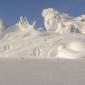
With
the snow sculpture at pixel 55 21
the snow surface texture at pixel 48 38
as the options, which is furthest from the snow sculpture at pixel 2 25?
the snow sculpture at pixel 55 21

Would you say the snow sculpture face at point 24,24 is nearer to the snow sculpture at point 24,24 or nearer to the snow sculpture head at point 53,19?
the snow sculpture at point 24,24

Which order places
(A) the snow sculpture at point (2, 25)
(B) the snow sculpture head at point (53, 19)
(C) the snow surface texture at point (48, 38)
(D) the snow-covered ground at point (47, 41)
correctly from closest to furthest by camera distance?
1. (D) the snow-covered ground at point (47, 41)
2. (C) the snow surface texture at point (48, 38)
3. (B) the snow sculpture head at point (53, 19)
4. (A) the snow sculpture at point (2, 25)

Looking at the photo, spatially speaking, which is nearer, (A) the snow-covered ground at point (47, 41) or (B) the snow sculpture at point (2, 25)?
(A) the snow-covered ground at point (47, 41)

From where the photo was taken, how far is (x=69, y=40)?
52.4 feet

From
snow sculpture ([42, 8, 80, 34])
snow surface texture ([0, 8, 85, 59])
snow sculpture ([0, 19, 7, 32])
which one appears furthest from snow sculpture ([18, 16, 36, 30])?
snow sculpture ([0, 19, 7, 32])

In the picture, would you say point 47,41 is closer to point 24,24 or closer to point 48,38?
point 48,38

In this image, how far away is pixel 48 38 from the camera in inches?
704

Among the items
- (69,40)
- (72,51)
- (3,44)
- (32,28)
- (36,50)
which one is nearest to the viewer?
(72,51)

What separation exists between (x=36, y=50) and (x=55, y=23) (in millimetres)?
4277

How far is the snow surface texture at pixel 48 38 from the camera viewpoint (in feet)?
51.0

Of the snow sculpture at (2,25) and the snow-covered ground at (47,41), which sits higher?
the snow sculpture at (2,25)

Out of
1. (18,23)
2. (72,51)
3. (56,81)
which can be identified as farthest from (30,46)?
(56,81)

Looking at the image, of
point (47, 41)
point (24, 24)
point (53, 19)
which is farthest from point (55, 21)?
point (47, 41)

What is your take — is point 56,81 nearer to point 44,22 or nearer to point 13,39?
point 13,39
